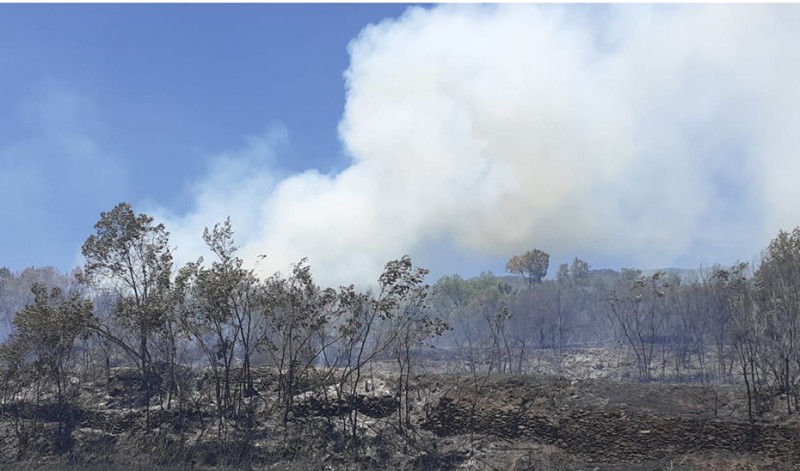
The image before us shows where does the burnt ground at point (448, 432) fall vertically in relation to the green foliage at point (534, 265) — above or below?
below

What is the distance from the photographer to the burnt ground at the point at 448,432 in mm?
33312

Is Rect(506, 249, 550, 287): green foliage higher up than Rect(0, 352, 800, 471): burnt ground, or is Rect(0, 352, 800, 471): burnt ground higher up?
Rect(506, 249, 550, 287): green foliage

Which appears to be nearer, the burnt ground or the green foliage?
the burnt ground

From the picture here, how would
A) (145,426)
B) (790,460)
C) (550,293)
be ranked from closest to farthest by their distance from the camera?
1. (790,460)
2. (145,426)
3. (550,293)

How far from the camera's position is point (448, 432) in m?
38.0

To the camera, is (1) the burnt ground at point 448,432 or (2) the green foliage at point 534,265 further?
(2) the green foliage at point 534,265

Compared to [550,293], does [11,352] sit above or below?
below

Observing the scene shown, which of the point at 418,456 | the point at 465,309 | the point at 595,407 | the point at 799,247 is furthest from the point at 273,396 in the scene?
the point at 465,309

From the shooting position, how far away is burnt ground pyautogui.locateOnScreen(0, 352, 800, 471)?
33.3m

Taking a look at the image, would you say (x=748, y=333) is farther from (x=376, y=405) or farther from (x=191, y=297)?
(x=191, y=297)

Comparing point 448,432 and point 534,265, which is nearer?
point 448,432

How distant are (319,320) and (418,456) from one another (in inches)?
381

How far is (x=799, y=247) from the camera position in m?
48.6

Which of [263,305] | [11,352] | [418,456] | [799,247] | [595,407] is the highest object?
[799,247]
